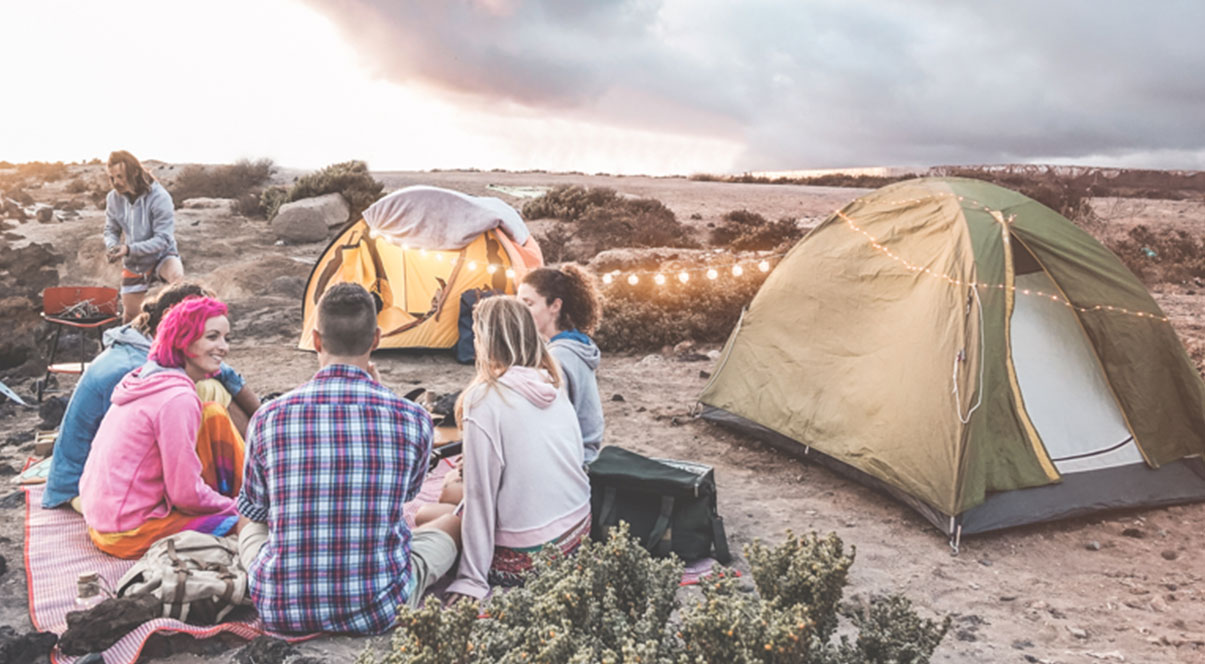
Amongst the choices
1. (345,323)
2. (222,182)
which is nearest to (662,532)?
(345,323)

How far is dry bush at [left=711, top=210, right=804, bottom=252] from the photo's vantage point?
14.5 m

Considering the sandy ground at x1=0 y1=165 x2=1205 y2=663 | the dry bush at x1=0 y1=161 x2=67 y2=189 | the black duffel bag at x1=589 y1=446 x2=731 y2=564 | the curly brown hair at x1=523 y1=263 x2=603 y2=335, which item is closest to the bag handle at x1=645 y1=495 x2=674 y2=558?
the black duffel bag at x1=589 y1=446 x2=731 y2=564

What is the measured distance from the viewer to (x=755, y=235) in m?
14.8

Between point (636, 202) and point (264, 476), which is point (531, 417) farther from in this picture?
point (636, 202)

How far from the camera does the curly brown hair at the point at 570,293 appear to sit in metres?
4.40

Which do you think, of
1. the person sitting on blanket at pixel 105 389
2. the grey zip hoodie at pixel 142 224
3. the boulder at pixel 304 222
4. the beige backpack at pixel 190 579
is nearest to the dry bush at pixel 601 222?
the boulder at pixel 304 222

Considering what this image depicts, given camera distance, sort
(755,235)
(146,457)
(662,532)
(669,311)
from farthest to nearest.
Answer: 1. (755,235)
2. (669,311)
3. (662,532)
4. (146,457)

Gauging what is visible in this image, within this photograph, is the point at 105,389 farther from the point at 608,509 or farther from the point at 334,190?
the point at 334,190

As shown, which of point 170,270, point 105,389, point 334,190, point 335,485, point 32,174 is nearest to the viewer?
point 335,485

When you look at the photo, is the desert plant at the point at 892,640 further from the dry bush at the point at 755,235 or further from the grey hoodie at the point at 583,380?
the dry bush at the point at 755,235

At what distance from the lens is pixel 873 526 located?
15.1 feet

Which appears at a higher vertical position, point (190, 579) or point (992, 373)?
point (992, 373)

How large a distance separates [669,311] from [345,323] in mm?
7030

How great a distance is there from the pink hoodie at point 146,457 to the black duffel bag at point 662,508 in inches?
81.0
